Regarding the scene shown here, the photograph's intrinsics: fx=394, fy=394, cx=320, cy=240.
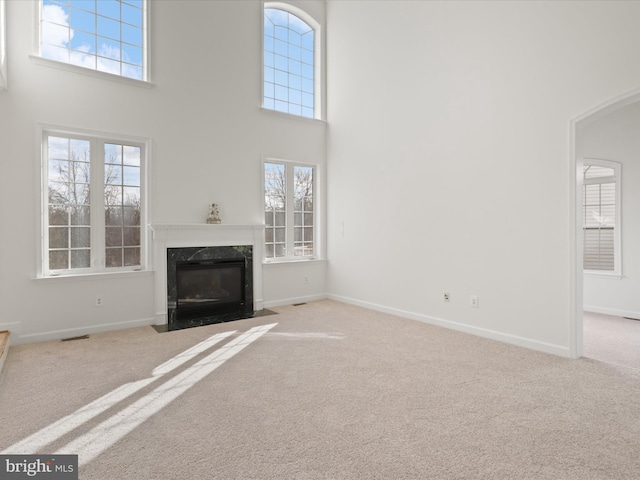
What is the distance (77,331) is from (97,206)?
4.89 feet

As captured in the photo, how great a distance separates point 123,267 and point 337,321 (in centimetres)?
283

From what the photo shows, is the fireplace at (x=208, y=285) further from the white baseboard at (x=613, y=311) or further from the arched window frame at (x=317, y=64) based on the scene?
the white baseboard at (x=613, y=311)

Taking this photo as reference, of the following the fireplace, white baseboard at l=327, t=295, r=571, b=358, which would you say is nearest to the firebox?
the fireplace

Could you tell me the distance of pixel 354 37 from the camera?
6.22 metres

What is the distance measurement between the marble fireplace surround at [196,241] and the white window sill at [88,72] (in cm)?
180

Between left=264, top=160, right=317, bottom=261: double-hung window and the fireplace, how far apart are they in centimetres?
64

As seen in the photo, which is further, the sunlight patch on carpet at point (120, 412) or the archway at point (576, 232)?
the archway at point (576, 232)

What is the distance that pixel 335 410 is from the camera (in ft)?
8.88

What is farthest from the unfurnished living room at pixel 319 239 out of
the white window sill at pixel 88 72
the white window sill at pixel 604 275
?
the white window sill at pixel 604 275

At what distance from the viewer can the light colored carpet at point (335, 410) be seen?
210 centimetres

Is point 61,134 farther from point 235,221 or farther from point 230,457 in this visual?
point 230,457

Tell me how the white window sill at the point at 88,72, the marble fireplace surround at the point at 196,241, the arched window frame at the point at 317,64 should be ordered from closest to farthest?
the white window sill at the point at 88,72 → the marble fireplace surround at the point at 196,241 → the arched window frame at the point at 317,64

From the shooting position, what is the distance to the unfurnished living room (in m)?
2.44

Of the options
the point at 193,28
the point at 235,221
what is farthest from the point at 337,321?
the point at 193,28
